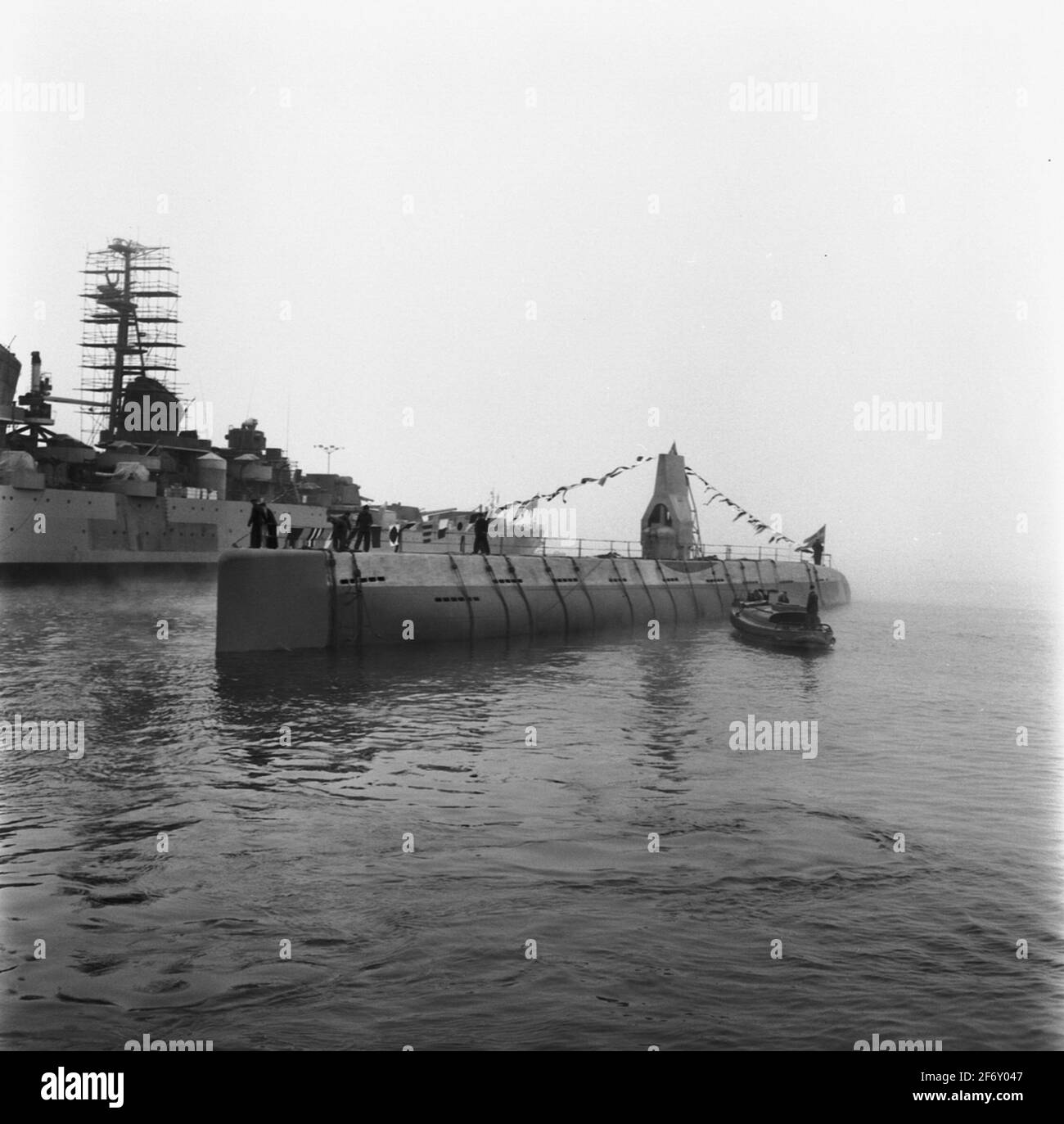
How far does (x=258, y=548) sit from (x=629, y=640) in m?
17.5

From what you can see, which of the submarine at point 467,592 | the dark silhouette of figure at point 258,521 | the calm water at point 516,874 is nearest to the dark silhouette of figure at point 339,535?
the submarine at point 467,592

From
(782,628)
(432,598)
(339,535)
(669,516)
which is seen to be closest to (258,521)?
(339,535)

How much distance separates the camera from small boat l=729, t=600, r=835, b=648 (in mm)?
43000

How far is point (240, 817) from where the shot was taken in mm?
15383

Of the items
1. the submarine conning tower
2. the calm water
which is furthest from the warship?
the calm water

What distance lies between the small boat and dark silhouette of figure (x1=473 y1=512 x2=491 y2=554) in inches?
474

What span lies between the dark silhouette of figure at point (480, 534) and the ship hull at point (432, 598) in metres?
0.65

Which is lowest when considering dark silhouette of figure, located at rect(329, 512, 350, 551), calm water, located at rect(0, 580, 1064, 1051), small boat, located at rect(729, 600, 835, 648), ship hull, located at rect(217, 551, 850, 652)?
calm water, located at rect(0, 580, 1064, 1051)

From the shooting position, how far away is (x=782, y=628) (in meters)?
44.0

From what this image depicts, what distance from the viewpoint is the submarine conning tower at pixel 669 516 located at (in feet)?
203

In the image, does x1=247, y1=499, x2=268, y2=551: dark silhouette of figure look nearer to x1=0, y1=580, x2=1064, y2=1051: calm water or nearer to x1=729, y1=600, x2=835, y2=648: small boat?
x1=0, y1=580, x2=1064, y2=1051: calm water

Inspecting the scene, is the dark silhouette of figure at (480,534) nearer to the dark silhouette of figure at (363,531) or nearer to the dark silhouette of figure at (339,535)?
the dark silhouette of figure at (363,531)
